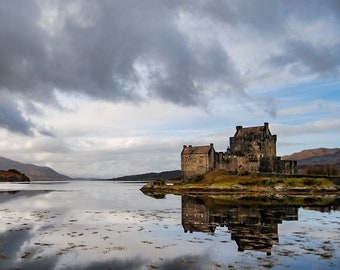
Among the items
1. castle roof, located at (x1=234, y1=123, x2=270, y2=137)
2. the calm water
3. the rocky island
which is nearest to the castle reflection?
the calm water

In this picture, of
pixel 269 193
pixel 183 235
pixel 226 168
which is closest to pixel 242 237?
pixel 183 235

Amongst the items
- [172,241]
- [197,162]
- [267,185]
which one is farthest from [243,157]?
[172,241]

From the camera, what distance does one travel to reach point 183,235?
29.6 metres

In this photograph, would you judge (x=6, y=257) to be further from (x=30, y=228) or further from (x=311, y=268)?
(x=311, y=268)

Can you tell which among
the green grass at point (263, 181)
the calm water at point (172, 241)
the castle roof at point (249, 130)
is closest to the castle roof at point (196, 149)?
the castle roof at point (249, 130)

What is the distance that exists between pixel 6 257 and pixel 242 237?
15.7 meters

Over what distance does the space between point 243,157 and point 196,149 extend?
562 inches

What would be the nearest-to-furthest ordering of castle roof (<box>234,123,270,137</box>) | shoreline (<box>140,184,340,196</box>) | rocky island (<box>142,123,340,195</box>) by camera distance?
shoreline (<box>140,184,340,196</box>), rocky island (<box>142,123,340,195</box>), castle roof (<box>234,123,270,137</box>)

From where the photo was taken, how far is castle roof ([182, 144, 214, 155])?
105m

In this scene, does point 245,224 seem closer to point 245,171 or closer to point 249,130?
point 245,171

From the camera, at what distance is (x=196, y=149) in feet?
354

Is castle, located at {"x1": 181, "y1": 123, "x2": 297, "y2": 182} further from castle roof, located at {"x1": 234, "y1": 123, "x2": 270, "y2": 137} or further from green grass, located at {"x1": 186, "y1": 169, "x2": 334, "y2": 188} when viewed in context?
green grass, located at {"x1": 186, "y1": 169, "x2": 334, "y2": 188}

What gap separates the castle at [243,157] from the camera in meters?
98.1

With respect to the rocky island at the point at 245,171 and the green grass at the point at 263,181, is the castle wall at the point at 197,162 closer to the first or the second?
the rocky island at the point at 245,171
